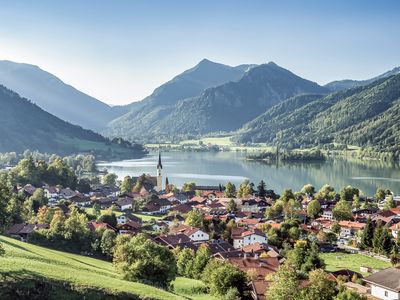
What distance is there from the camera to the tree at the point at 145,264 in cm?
2559

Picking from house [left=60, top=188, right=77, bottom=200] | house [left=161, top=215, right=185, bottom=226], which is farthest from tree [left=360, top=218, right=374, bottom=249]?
house [left=60, top=188, right=77, bottom=200]

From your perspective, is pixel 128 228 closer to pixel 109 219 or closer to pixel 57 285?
pixel 109 219

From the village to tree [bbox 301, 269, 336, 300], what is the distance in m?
2.39

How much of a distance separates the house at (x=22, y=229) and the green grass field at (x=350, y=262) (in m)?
25.7

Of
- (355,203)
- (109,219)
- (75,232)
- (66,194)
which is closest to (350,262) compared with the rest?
(75,232)

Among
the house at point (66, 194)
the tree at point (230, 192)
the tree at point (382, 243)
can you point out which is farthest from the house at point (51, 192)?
the tree at point (382, 243)

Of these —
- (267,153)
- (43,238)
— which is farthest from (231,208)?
(267,153)

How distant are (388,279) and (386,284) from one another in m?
0.49

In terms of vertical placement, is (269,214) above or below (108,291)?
below

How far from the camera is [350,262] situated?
43.5 m

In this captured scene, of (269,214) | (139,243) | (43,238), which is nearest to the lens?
(139,243)

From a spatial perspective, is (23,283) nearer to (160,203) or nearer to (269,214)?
(269,214)

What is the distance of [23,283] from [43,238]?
23.6 metres

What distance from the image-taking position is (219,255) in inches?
1563
